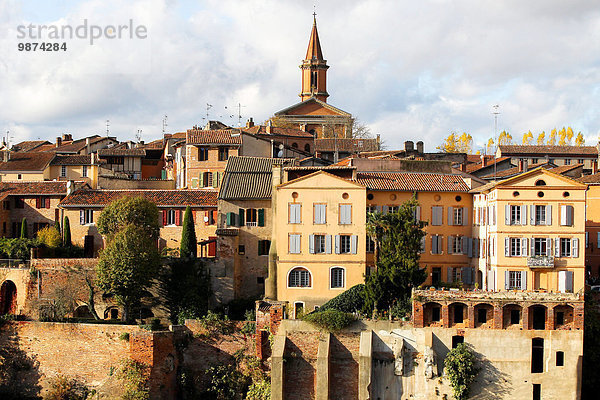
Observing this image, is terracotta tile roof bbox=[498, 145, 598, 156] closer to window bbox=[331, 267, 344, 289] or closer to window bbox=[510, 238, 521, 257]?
window bbox=[510, 238, 521, 257]

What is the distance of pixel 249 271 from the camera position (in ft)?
182

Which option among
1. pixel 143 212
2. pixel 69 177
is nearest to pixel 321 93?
pixel 69 177

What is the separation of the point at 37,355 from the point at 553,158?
5958cm

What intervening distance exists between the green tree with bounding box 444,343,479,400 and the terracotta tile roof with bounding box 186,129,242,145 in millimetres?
28493

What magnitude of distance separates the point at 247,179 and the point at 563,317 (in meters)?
21.7

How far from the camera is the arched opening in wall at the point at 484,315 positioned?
47.2 meters

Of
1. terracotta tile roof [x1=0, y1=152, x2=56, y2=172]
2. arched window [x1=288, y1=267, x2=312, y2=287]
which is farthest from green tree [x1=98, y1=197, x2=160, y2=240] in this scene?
terracotta tile roof [x1=0, y1=152, x2=56, y2=172]

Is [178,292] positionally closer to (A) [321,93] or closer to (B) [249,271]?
(B) [249,271]

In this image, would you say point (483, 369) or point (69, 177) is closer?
point (483, 369)

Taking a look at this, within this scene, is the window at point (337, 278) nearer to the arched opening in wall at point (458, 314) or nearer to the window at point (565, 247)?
A: the arched opening in wall at point (458, 314)

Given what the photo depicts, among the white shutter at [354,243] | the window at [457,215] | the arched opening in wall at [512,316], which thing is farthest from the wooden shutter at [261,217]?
the arched opening in wall at [512,316]

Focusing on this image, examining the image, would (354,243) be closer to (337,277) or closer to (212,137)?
(337,277)

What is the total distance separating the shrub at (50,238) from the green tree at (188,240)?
967cm

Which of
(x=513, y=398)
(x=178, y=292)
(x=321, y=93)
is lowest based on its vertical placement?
(x=513, y=398)
